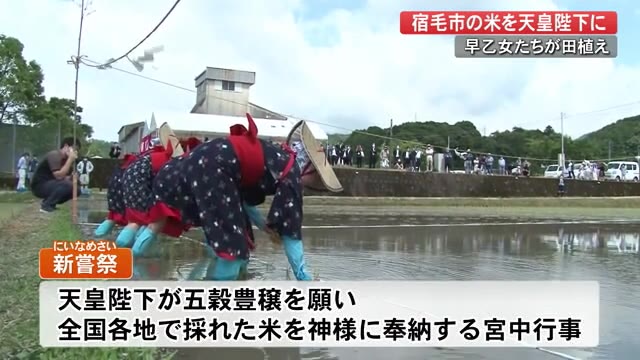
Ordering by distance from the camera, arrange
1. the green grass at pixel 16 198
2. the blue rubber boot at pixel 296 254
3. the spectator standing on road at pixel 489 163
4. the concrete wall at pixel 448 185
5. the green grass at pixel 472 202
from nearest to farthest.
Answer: the blue rubber boot at pixel 296 254 → the green grass at pixel 16 198 → the green grass at pixel 472 202 → the concrete wall at pixel 448 185 → the spectator standing on road at pixel 489 163

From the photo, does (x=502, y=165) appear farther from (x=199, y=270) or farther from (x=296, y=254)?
(x=296, y=254)

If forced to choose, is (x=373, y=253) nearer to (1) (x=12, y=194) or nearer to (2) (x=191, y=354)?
(2) (x=191, y=354)

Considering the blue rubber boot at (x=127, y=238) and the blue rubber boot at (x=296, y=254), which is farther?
the blue rubber boot at (x=127, y=238)

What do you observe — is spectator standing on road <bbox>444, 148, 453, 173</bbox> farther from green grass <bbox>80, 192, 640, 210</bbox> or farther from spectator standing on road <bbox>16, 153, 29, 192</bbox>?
spectator standing on road <bbox>16, 153, 29, 192</bbox>

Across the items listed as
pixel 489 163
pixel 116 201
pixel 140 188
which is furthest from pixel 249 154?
pixel 489 163

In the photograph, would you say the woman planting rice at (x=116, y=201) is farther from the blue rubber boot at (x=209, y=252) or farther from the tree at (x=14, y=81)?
the tree at (x=14, y=81)

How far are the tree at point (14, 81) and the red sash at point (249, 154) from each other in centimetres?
3504

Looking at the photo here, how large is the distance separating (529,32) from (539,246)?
4.71 m

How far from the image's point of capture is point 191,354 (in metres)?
3.99

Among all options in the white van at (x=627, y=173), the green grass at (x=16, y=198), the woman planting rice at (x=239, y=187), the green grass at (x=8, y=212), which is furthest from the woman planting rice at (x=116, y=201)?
the white van at (x=627, y=173)

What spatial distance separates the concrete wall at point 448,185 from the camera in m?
28.1
